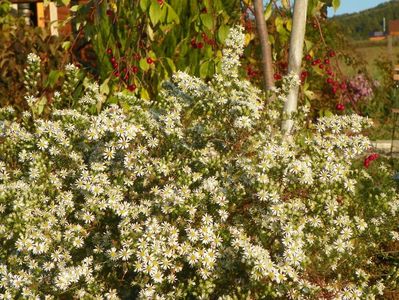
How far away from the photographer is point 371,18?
271 ft

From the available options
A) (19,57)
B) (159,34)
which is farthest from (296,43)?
(19,57)

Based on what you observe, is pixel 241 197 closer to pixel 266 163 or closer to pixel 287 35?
pixel 266 163

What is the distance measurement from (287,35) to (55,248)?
224 cm

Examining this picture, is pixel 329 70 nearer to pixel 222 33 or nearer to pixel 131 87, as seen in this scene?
pixel 222 33

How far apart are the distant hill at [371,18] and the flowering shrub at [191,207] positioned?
74.7 m

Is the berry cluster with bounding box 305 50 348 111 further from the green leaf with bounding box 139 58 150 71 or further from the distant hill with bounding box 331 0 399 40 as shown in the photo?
the distant hill with bounding box 331 0 399 40

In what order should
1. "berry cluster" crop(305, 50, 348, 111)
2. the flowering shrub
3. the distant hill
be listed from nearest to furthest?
the flowering shrub → "berry cluster" crop(305, 50, 348, 111) → the distant hill

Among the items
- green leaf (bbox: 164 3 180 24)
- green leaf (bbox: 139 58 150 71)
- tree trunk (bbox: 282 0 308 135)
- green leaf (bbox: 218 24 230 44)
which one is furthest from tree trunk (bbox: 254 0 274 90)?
green leaf (bbox: 139 58 150 71)

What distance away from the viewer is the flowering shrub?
7.48 feet

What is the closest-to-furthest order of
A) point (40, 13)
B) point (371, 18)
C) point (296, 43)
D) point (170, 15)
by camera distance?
point (296, 43)
point (170, 15)
point (40, 13)
point (371, 18)

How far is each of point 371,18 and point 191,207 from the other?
8546 centimetres

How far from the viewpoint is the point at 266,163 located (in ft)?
7.57

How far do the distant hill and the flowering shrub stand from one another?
245 ft

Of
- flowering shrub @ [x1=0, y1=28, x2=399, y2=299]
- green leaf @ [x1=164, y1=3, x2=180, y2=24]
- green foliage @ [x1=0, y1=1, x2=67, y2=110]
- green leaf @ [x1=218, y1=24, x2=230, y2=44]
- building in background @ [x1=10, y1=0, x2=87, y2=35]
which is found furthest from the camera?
building in background @ [x1=10, y1=0, x2=87, y2=35]
